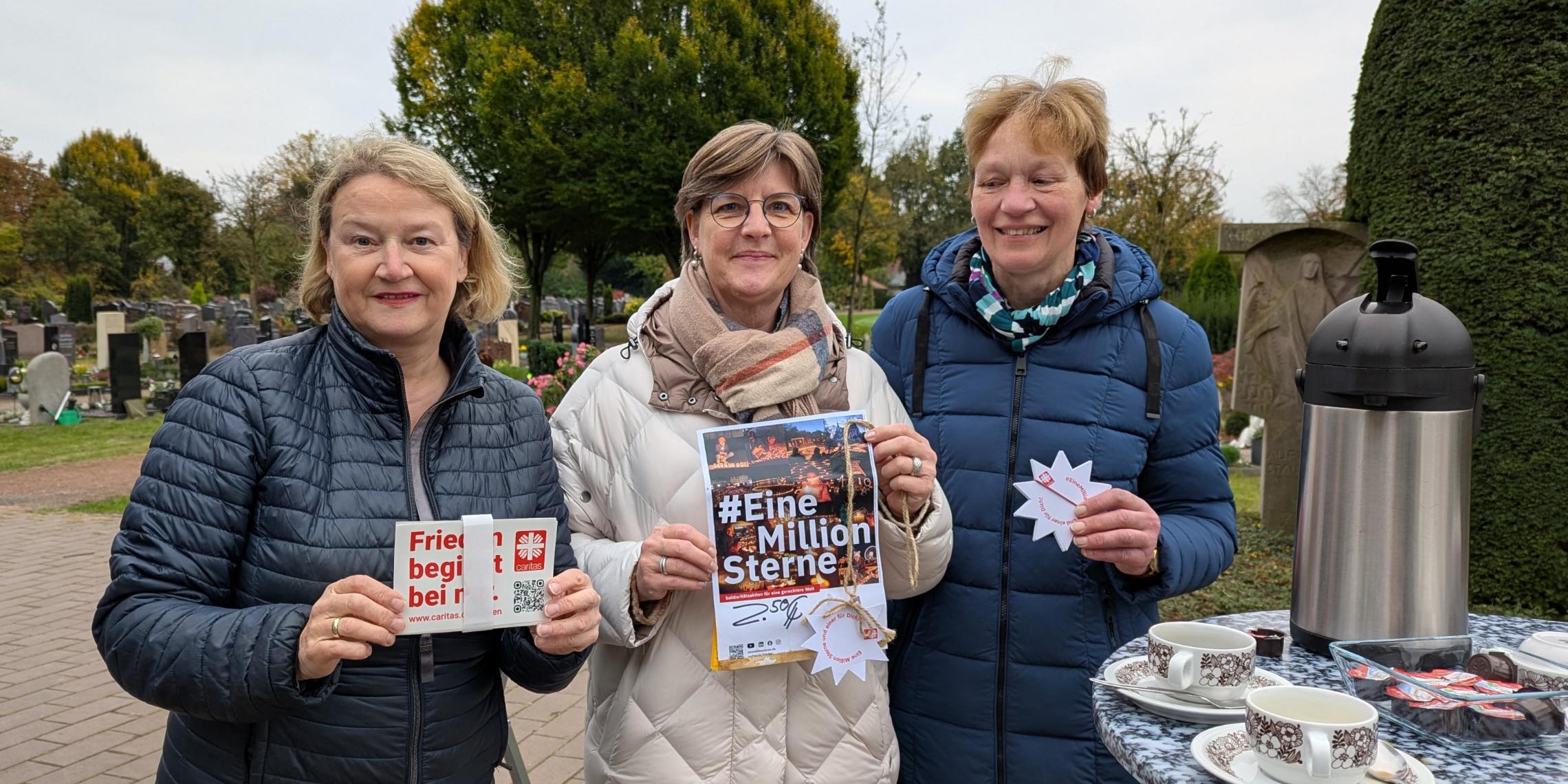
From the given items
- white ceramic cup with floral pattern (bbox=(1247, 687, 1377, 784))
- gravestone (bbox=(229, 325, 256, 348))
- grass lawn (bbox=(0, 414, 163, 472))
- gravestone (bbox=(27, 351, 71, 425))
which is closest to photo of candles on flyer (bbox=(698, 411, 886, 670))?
→ white ceramic cup with floral pattern (bbox=(1247, 687, 1377, 784))

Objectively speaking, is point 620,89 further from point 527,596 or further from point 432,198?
point 527,596

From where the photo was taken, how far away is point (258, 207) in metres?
33.1

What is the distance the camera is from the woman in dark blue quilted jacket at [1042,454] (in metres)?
2.13

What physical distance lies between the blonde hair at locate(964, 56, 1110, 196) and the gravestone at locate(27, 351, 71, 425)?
17403 millimetres

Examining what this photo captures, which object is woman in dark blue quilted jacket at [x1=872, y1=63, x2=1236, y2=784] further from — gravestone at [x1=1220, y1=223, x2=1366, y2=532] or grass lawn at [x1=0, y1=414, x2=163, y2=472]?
grass lawn at [x1=0, y1=414, x2=163, y2=472]

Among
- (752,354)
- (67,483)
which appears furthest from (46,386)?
(752,354)

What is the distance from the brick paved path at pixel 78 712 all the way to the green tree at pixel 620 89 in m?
18.5

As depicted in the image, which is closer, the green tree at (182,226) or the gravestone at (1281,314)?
the gravestone at (1281,314)

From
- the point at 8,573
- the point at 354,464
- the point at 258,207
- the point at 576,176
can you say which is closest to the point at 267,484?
the point at 354,464

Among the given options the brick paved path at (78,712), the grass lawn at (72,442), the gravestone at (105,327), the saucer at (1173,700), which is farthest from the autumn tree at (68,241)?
the saucer at (1173,700)

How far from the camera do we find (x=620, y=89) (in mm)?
24516

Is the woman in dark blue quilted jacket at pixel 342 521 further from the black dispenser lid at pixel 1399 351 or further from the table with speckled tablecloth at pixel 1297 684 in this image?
the black dispenser lid at pixel 1399 351

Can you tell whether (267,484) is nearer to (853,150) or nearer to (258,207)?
(853,150)

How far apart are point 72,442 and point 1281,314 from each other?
1562cm
